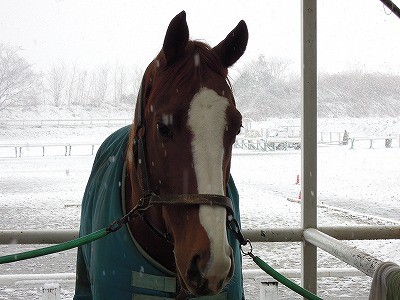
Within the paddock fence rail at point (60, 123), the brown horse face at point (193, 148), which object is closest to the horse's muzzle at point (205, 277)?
the brown horse face at point (193, 148)

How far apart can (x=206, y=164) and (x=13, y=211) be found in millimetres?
3682

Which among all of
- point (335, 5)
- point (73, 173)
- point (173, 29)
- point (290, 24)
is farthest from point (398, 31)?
point (73, 173)

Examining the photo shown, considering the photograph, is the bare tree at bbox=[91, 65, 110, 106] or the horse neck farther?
the bare tree at bbox=[91, 65, 110, 106]

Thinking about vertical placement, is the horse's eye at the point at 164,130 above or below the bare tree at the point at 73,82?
below

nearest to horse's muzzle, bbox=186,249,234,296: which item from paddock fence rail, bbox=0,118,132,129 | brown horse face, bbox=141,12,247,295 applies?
brown horse face, bbox=141,12,247,295

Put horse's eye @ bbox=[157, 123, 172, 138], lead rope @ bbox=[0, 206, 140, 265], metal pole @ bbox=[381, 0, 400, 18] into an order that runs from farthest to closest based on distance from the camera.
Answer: metal pole @ bbox=[381, 0, 400, 18], lead rope @ bbox=[0, 206, 140, 265], horse's eye @ bbox=[157, 123, 172, 138]

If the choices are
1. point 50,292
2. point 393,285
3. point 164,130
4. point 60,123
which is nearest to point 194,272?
point 164,130

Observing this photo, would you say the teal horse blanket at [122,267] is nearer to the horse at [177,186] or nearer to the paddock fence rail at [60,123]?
the horse at [177,186]

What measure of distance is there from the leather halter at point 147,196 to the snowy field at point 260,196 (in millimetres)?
2013

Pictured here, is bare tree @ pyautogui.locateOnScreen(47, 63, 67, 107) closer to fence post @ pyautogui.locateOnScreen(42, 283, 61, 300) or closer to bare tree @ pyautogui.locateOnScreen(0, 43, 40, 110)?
bare tree @ pyautogui.locateOnScreen(0, 43, 40, 110)

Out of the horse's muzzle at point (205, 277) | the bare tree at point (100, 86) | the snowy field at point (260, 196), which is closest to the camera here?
the horse's muzzle at point (205, 277)

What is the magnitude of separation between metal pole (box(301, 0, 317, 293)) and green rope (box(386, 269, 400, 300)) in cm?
114

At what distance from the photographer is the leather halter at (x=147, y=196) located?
120 cm

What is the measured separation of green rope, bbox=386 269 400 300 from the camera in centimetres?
131
